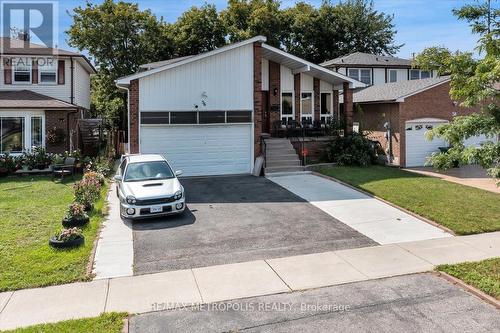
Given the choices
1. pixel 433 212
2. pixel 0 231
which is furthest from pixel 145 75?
pixel 433 212

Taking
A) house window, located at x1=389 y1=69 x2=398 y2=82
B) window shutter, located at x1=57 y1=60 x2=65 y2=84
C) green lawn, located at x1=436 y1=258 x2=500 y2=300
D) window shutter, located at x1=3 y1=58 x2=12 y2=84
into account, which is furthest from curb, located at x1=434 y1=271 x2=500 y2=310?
house window, located at x1=389 y1=69 x2=398 y2=82

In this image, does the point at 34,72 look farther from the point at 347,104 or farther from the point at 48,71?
the point at 347,104

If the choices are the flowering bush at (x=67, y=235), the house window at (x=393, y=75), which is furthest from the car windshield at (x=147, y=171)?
the house window at (x=393, y=75)

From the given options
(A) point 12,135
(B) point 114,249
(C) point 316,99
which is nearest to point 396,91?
(C) point 316,99

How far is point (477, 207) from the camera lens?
1196 centimetres

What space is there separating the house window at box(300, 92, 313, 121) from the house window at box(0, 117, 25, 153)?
14051 millimetres

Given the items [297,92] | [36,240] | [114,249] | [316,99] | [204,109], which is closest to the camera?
[114,249]

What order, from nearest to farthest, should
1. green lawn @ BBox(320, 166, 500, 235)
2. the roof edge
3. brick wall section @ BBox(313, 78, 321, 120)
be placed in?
green lawn @ BBox(320, 166, 500, 235)
the roof edge
brick wall section @ BBox(313, 78, 321, 120)

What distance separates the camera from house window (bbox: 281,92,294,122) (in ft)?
72.4

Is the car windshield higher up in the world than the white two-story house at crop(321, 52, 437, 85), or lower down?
lower down

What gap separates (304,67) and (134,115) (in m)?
8.69

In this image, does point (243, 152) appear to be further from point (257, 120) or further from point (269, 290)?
point (269, 290)

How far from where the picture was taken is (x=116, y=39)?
33.1 metres

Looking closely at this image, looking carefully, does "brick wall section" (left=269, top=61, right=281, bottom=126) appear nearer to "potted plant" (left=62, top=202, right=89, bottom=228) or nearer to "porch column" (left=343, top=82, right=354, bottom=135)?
"porch column" (left=343, top=82, right=354, bottom=135)
